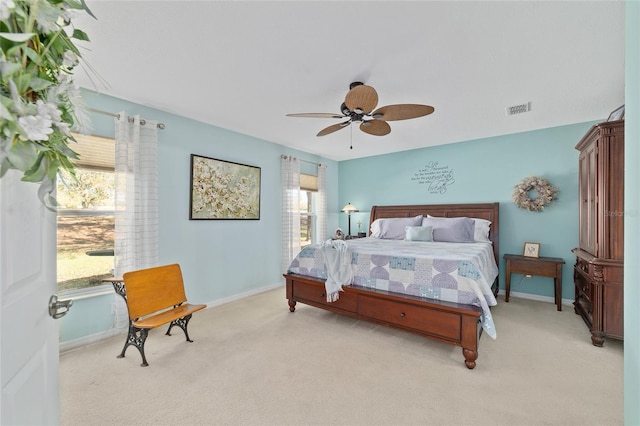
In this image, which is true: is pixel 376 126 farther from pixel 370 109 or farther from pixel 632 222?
pixel 632 222

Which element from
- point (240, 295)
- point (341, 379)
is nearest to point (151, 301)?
point (240, 295)

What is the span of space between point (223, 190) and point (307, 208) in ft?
6.70

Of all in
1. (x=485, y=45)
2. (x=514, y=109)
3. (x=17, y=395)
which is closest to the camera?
(x=17, y=395)

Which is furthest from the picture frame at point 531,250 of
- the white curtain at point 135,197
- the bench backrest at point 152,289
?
the white curtain at point 135,197

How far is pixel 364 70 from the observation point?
7.96ft

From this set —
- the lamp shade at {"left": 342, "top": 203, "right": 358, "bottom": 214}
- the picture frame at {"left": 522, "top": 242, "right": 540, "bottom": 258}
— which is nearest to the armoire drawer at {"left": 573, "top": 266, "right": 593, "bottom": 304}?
the picture frame at {"left": 522, "top": 242, "right": 540, "bottom": 258}

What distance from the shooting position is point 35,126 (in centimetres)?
58

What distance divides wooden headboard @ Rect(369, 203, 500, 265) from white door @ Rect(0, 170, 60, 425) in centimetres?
481

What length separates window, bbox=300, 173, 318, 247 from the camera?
5484mm

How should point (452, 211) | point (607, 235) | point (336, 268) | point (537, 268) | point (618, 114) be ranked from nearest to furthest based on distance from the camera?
point (607, 235), point (618, 114), point (336, 268), point (537, 268), point (452, 211)

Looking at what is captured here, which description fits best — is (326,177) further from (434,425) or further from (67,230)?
(434,425)

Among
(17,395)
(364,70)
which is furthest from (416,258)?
(17,395)

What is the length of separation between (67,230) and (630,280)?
155 inches

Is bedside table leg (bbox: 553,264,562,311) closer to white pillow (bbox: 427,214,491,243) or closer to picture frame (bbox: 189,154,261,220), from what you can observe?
white pillow (bbox: 427,214,491,243)
